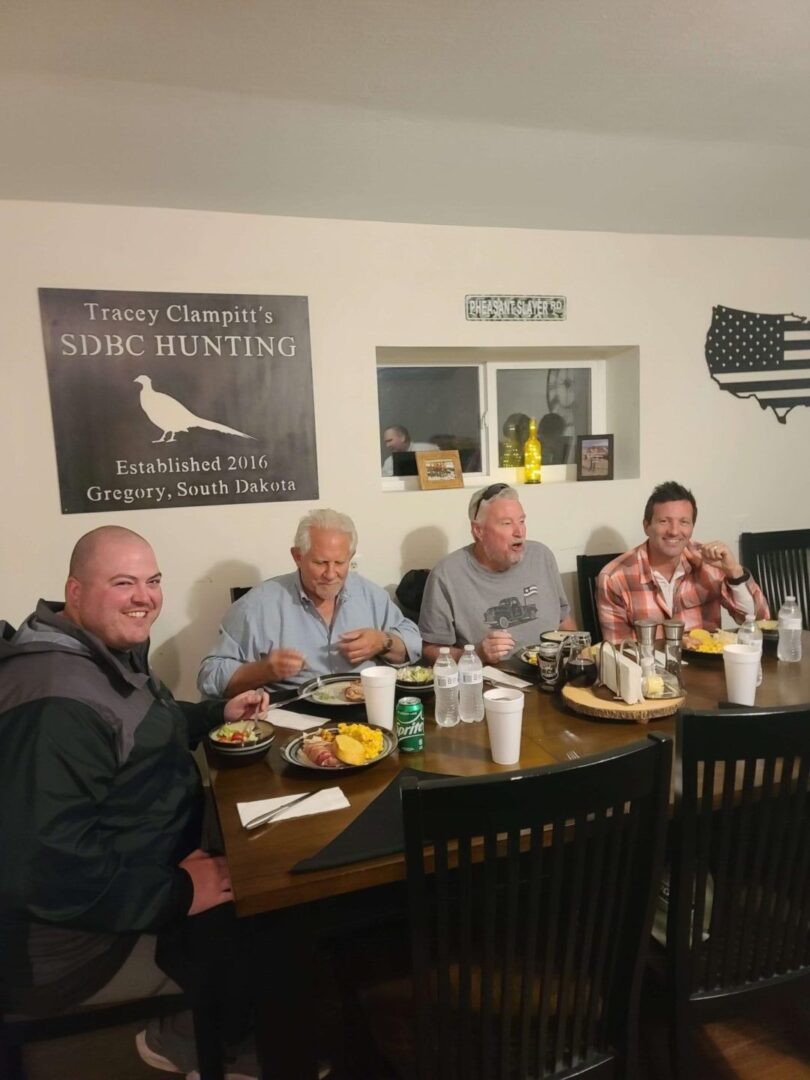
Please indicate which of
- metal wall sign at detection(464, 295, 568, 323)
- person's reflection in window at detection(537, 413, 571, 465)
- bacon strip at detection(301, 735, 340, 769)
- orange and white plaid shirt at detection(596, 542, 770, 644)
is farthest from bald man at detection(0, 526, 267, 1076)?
person's reflection in window at detection(537, 413, 571, 465)

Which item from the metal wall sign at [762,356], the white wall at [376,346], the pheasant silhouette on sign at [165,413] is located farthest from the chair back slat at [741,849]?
the metal wall sign at [762,356]

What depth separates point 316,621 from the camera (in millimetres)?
2152

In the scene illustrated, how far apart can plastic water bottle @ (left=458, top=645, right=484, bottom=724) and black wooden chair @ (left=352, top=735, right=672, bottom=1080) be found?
0.46m

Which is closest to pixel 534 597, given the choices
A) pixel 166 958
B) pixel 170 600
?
pixel 170 600

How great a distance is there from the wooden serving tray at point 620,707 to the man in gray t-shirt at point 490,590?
28.3 inches

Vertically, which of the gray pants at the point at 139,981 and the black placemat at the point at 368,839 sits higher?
the black placemat at the point at 368,839

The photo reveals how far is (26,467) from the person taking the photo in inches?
99.1

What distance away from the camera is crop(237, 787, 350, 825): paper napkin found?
124 centimetres

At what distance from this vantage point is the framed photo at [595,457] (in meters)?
3.31

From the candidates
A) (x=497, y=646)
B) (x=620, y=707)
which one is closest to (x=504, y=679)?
(x=497, y=646)

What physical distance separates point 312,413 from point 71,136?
1.25m

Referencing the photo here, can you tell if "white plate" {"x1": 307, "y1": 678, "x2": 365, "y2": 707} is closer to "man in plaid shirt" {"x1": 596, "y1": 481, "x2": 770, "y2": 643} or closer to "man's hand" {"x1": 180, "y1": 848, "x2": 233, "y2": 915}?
"man's hand" {"x1": 180, "y1": 848, "x2": 233, "y2": 915}

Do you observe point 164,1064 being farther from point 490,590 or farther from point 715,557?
point 715,557

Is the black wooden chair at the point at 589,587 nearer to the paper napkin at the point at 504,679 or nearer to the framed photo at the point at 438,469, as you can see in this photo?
the framed photo at the point at 438,469
